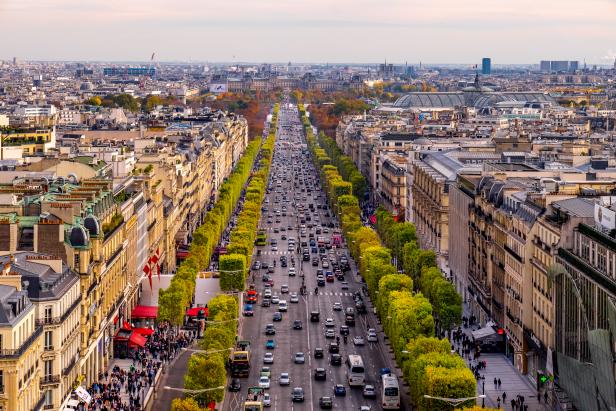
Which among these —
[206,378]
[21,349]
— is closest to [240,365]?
[206,378]

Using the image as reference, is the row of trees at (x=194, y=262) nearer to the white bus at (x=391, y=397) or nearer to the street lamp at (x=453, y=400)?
the white bus at (x=391, y=397)

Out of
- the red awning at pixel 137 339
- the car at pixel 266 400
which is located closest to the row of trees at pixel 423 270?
the red awning at pixel 137 339

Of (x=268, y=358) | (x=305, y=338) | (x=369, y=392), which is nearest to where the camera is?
(x=369, y=392)

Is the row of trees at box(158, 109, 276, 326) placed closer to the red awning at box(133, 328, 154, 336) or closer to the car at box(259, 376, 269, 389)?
the red awning at box(133, 328, 154, 336)

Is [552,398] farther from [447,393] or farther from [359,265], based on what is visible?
[359,265]

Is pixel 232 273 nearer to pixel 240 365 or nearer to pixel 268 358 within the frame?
pixel 268 358

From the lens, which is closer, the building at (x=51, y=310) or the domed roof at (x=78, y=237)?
the building at (x=51, y=310)

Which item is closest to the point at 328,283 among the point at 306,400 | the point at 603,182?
the point at 603,182
